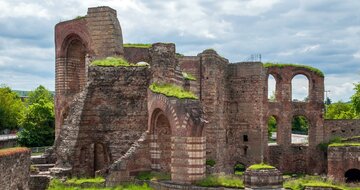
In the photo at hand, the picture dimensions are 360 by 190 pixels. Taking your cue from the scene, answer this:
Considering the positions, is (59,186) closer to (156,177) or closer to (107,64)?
(156,177)

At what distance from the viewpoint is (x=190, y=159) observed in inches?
869

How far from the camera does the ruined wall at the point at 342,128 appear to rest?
4350 centimetres

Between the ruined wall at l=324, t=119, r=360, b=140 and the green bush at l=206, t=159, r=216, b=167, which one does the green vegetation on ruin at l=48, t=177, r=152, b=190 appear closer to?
the green bush at l=206, t=159, r=216, b=167

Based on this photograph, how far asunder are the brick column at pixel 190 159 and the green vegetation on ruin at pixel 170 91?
1.91m

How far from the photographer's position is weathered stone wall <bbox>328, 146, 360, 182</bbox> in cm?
3609

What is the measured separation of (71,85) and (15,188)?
1541cm

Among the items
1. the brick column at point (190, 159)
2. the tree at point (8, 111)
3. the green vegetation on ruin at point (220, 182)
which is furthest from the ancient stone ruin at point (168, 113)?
the tree at point (8, 111)

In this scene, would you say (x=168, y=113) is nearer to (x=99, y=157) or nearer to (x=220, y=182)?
(x=220, y=182)

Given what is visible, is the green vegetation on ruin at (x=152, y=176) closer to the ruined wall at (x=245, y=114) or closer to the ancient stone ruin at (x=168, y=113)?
the ancient stone ruin at (x=168, y=113)

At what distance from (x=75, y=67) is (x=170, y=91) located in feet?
44.1

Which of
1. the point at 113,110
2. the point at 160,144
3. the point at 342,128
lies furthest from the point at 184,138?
the point at 342,128

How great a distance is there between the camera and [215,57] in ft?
120

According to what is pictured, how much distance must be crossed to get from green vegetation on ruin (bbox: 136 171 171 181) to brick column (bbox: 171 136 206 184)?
3.56ft

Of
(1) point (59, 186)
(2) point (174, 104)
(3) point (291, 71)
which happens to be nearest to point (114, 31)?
(2) point (174, 104)
